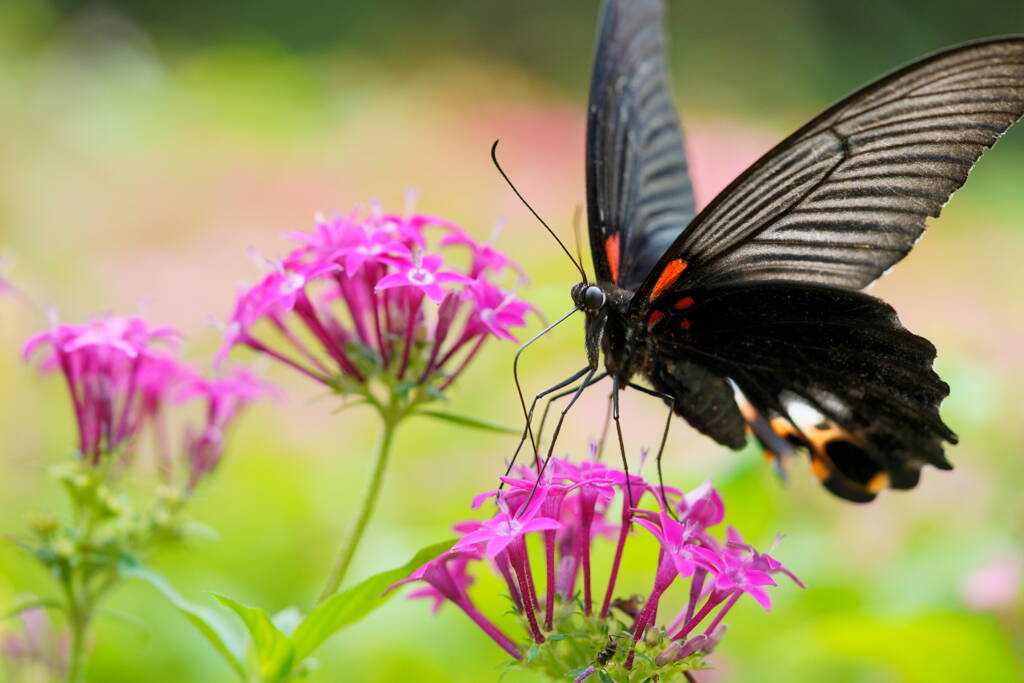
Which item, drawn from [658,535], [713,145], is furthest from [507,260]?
[713,145]

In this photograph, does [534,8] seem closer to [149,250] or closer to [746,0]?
[746,0]

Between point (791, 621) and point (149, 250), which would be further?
point (149, 250)

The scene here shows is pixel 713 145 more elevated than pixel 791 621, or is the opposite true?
pixel 713 145

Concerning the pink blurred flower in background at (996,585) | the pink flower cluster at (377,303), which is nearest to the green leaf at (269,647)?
the pink flower cluster at (377,303)

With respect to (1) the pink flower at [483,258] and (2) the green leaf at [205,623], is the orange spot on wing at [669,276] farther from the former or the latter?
(2) the green leaf at [205,623]

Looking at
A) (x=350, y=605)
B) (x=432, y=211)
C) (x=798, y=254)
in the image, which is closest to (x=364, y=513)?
(x=350, y=605)

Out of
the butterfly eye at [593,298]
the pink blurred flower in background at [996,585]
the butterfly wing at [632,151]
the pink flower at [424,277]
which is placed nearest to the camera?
the pink flower at [424,277]

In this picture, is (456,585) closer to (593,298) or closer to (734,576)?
(734,576)

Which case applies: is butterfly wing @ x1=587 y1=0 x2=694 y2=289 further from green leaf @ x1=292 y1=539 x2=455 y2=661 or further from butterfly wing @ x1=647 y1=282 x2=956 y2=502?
green leaf @ x1=292 y1=539 x2=455 y2=661
